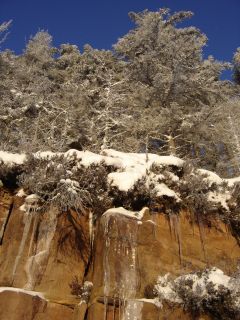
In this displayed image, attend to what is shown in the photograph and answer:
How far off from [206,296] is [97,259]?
259 centimetres

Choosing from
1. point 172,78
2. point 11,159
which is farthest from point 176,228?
point 172,78

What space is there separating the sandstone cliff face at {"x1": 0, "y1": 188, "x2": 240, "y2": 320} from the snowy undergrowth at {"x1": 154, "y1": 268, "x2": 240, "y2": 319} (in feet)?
0.67

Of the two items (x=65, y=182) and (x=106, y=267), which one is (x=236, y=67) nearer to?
(x=65, y=182)

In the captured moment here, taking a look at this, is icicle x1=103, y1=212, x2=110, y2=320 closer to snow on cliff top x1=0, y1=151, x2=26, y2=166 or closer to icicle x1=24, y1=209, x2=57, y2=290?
icicle x1=24, y1=209, x2=57, y2=290

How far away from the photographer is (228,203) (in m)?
10.4

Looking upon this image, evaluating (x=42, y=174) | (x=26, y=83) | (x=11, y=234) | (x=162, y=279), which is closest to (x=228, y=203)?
(x=162, y=279)

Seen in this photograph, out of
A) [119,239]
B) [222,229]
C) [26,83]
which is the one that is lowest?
[119,239]

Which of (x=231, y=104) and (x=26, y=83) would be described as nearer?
(x=231, y=104)

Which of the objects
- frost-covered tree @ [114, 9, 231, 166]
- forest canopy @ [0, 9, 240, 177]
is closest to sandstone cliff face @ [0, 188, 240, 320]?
forest canopy @ [0, 9, 240, 177]

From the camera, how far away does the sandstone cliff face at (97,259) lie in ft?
24.5

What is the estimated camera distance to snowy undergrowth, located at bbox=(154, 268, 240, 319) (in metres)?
7.70

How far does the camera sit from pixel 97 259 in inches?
330

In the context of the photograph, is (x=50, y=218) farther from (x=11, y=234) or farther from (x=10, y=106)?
(x=10, y=106)

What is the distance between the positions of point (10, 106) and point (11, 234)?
1081 cm
